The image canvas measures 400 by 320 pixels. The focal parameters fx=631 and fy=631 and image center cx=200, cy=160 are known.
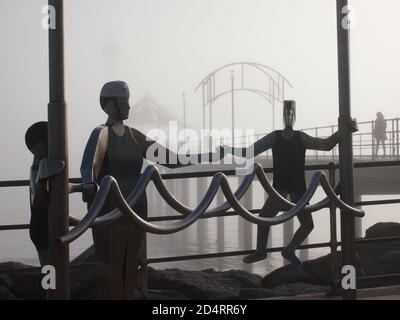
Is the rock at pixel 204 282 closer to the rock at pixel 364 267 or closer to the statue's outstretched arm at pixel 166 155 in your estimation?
the rock at pixel 364 267

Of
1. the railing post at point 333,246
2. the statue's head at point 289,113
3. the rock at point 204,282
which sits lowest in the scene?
the rock at point 204,282

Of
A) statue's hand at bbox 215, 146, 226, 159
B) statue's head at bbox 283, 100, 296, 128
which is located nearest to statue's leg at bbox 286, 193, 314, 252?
statue's head at bbox 283, 100, 296, 128

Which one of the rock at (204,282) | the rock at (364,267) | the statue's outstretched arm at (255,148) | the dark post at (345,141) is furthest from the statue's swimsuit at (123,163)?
the rock at (364,267)

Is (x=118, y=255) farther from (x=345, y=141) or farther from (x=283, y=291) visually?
(x=283, y=291)

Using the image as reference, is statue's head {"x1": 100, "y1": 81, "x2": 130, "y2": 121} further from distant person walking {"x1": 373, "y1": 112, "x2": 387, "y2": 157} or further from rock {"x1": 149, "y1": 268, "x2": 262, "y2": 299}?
distant person walking {"x1": 373, "y1": 112, "x2": 387, "y2": 157}

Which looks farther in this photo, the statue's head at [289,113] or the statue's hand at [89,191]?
the statue's head at [289,113]

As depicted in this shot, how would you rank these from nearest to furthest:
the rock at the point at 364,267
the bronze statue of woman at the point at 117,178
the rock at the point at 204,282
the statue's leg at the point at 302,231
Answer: the bronze statue of woman at the point at 117,178
the statue's leg at the point at 302,231
the rock at the point at 204,282
the rock at the point at 364,267

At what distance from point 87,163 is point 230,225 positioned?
12925cm

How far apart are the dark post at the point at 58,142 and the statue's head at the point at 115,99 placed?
0.55 metres

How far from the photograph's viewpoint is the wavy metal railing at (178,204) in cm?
313

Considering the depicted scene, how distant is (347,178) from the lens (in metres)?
4.25
